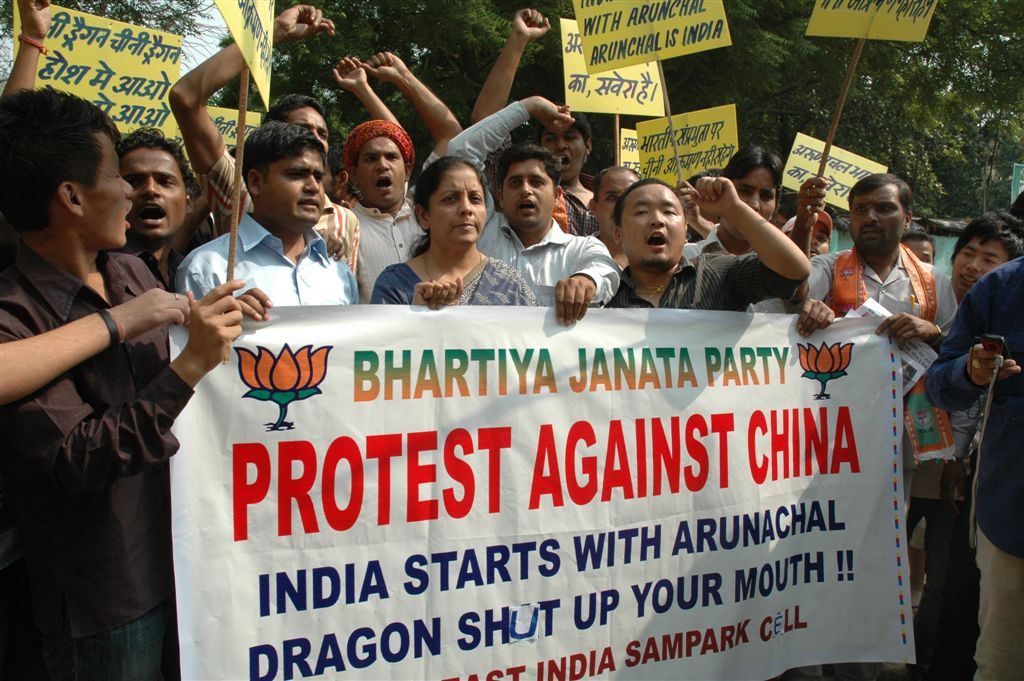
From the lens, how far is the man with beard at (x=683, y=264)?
299 cm

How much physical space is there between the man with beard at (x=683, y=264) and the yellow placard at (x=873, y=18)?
1.06 meters

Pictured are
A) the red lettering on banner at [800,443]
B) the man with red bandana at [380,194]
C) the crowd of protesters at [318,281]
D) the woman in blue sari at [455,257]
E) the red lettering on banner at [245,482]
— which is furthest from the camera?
the man with red bandana at [380,194]

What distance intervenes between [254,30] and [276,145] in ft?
2.19

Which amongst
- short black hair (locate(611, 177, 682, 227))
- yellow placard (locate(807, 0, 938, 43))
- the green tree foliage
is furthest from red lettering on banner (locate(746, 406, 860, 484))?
the green tree foliage

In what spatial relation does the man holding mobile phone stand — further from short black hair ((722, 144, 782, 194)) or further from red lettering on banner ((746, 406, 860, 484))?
short black hair ((722, 144, 782, 194))

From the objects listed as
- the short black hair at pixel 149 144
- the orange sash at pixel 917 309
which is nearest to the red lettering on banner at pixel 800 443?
the orange sash at pixel 917 309

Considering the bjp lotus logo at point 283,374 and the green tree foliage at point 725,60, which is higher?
the green tree foliage at point 725,60

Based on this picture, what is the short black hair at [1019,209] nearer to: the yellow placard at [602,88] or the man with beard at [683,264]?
the man with beard at [683,264]

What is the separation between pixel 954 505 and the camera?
147 inches

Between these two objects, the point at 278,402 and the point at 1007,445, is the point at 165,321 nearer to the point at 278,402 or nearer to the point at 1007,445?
the point at 278,402

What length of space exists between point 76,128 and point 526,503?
1655 millimetres

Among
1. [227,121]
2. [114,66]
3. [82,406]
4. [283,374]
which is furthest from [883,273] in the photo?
[227,121]

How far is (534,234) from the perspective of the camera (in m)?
3.71

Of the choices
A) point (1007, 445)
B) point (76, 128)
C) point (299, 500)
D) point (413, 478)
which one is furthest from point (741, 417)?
point (76, 128)
